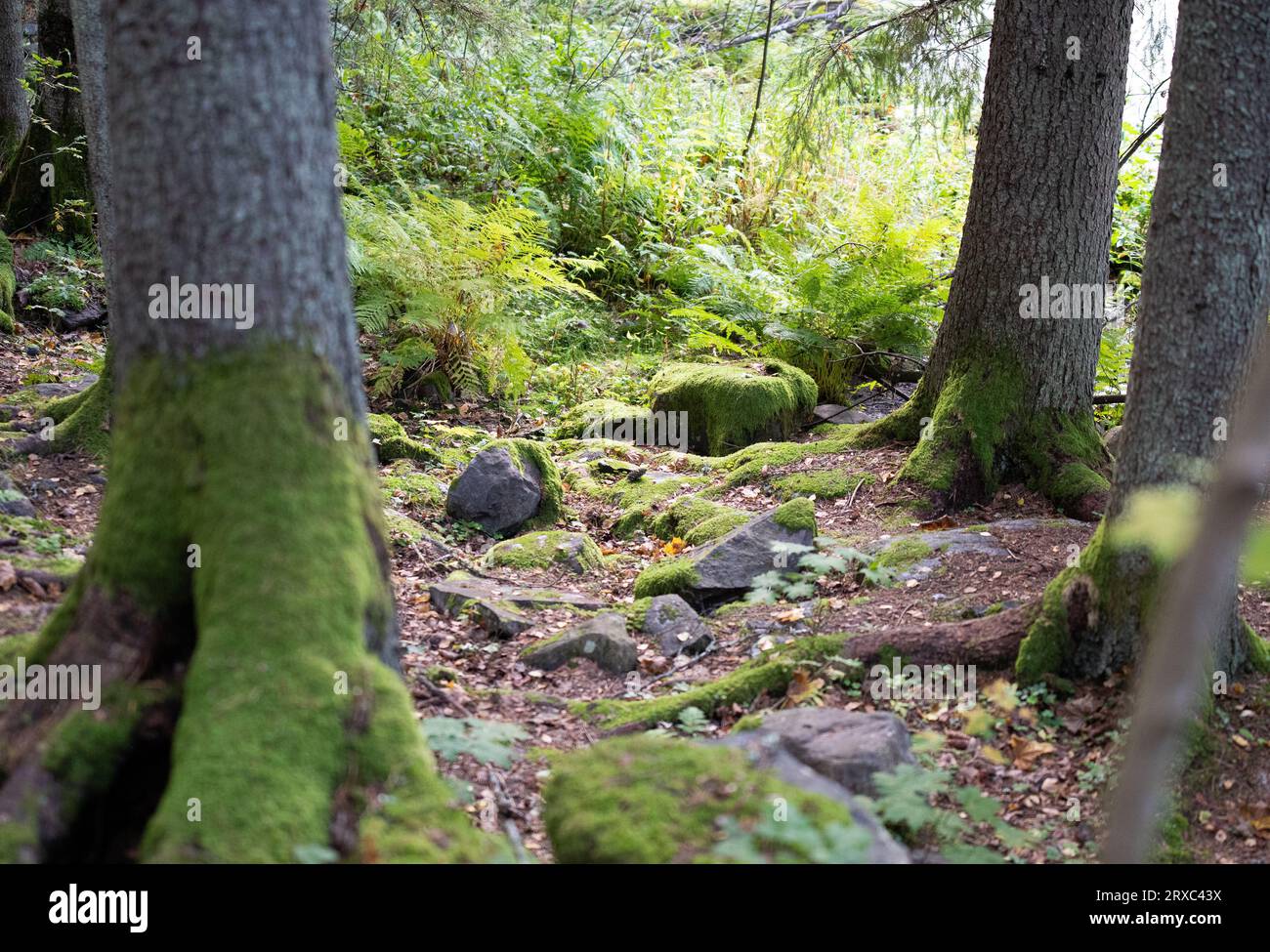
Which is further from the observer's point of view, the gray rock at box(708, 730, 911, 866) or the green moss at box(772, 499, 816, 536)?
the green moss at box(772, 499, 816, 536)

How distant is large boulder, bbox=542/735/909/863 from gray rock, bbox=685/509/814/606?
262cm

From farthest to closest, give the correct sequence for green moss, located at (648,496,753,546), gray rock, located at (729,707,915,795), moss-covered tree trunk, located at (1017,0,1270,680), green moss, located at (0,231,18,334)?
green moss, located at (0,231,18,334), green moss, located at (648,496,753,546), moss-covered tree trunk, located at (1017,0,1270,680), gray rock, located at (729,707,915,795)

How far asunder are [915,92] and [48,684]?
27.3 ft

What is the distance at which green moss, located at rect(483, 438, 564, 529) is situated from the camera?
7305mm

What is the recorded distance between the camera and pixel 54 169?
1010 cm

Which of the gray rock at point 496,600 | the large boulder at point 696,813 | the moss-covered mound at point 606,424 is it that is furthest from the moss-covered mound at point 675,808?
the moss-covered mound at point 606,424

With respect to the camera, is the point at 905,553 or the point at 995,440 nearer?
the point at 905,553

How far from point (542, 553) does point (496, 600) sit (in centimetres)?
103

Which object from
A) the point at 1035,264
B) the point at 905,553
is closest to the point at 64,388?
the point at 905,553

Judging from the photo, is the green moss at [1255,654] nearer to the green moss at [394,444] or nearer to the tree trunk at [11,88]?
the green moss at [394,444]

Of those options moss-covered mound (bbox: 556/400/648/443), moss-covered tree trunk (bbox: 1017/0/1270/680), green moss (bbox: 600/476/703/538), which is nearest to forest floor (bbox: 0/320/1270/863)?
green moss (bbox: 600/476/703/538)

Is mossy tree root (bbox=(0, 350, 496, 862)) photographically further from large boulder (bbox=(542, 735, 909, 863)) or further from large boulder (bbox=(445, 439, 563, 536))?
large boulder (bbox=(445, 439, 563, 536))

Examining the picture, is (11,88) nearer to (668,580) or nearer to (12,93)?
(12,93)

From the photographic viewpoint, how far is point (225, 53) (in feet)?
9.05
